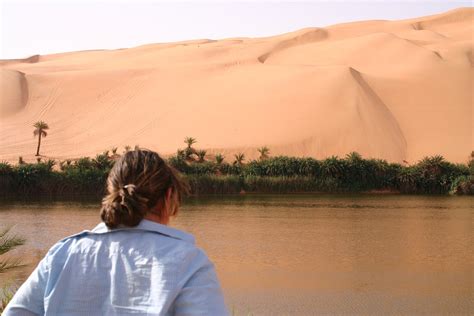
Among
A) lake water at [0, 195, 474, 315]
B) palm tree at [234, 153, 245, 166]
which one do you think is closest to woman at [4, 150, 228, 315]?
lake water at [0, 195, 474, 315]

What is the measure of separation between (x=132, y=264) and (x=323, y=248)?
18020mm

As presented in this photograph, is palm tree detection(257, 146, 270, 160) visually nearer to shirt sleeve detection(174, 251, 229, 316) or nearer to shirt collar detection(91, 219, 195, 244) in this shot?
shirt collar detection(91, 219, 195, 244)

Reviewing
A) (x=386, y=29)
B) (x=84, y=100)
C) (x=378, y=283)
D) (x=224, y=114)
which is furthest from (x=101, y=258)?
(x=386, y=29)


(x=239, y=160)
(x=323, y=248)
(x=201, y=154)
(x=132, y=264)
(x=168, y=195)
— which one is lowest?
(x=323, y=248)

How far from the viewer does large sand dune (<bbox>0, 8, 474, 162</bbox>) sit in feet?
170

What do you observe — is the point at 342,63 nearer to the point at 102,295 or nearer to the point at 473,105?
the point at 473,105

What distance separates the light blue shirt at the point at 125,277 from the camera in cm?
207

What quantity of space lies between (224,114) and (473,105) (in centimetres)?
1808

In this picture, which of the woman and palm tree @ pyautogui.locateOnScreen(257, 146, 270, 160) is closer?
the woman

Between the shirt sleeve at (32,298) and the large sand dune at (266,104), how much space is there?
1833 inches

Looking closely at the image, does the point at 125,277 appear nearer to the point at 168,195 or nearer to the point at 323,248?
the point at 168,195

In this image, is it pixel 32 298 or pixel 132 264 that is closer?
pixel 132 264

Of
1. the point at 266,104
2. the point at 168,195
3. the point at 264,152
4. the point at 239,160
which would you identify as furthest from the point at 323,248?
the point at 266,104

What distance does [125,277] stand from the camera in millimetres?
2137
